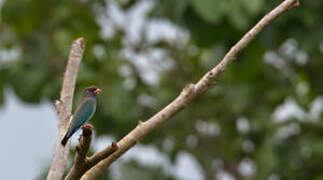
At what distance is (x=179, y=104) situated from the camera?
318 cm

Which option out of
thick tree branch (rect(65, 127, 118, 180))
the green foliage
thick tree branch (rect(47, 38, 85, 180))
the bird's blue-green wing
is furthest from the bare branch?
the green foliage

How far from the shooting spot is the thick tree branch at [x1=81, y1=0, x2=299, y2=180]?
3119 millimetres

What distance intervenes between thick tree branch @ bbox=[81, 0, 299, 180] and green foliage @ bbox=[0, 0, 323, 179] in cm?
278

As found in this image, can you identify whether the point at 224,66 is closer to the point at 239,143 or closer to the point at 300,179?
the point at 300,179

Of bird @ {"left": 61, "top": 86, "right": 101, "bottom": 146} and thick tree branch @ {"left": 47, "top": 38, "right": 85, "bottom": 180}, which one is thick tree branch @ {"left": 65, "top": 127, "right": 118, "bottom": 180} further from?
thick tree branch @ {"left": 47, "top": 38, "right": 85, "bottom": 180}

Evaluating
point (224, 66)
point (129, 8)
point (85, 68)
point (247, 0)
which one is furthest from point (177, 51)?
point (224, 66)

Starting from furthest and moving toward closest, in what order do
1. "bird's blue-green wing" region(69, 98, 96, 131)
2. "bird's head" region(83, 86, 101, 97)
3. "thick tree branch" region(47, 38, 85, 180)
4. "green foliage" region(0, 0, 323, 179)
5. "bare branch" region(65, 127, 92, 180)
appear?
"green foliage" region(0, 0, 323, 179) < "thick tree branch" region(47, 38, 85, 180) < "bird's head" region(83, 86, 101, 97) < "bird's blue-green wing" region(69, 98, 96, 131) < "bare branch" region(65, 127, 92, 180)

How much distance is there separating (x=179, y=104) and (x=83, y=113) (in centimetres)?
36

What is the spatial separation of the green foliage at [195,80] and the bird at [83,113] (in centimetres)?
273

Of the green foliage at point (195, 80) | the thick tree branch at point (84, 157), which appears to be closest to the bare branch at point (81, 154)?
the thick tree branch at point (84, 157)

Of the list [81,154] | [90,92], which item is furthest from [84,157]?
[90,92]

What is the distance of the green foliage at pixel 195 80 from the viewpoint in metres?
6.43

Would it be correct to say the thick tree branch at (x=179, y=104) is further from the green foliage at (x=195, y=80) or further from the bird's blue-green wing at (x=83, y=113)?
the green foliage at (x=195, y=80)

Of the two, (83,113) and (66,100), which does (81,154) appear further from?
(66,100)
